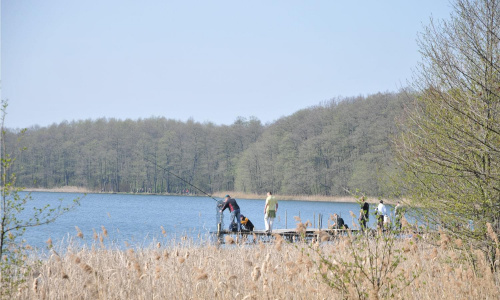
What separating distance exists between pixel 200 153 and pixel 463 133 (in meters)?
80.2

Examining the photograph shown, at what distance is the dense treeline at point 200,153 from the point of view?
239 feet

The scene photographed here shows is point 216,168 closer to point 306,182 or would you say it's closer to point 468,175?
point 306,182

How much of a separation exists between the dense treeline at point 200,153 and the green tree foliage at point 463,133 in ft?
198

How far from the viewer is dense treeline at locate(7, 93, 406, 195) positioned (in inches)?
2864

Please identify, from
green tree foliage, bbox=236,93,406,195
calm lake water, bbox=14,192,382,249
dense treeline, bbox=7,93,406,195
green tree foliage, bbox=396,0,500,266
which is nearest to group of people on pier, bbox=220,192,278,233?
calm lake water, bbox=14,192,382,249

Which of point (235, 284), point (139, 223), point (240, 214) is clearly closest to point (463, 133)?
point (235, 284)

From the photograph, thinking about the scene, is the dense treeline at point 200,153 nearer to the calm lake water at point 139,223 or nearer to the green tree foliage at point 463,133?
the calm lake water at point 139,223

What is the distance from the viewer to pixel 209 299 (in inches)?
297

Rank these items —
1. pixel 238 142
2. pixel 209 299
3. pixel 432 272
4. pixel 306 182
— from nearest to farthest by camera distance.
A: pixel 209 299 → pixel 432 272 → pixel 306 182 → pixel 238 142

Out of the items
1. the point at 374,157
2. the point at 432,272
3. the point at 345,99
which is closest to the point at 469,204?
the point at 432,272

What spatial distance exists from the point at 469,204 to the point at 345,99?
224 feet

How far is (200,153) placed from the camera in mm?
89312

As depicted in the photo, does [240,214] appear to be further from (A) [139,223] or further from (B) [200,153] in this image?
(B) [200,153]

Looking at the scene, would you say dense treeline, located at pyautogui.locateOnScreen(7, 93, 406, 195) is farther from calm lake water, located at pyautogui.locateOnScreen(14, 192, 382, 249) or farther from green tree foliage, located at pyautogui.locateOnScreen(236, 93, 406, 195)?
calm lake water, located at pyautogui.locateOnScreen(14, 192, 382, 249)
